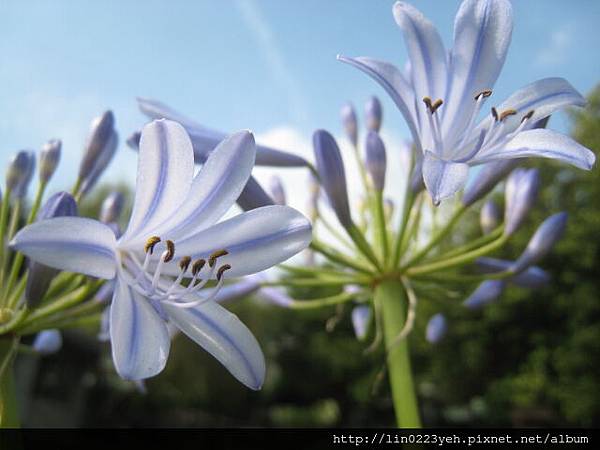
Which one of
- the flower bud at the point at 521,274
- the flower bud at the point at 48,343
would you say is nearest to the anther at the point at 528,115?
the flower bud at the point at 521,274

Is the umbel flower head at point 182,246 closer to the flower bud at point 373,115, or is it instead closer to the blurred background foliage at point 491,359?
the flower bud at point 373,115

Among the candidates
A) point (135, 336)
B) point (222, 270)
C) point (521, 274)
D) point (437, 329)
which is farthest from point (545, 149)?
point (437, 329)

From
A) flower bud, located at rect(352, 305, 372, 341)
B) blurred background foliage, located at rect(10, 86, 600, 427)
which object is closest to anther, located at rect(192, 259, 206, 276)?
flower bud, located at rect(352, 305, 372, 341)

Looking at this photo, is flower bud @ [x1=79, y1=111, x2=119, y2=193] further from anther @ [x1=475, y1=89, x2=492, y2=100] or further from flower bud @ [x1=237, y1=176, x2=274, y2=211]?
anther @ [x1=475, y1=89, x2=492, y2=100]

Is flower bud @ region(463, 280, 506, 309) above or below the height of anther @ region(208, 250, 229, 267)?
above

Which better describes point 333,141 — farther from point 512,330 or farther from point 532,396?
point 512,330

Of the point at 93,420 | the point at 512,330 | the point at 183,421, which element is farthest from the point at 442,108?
the point at 183,421
